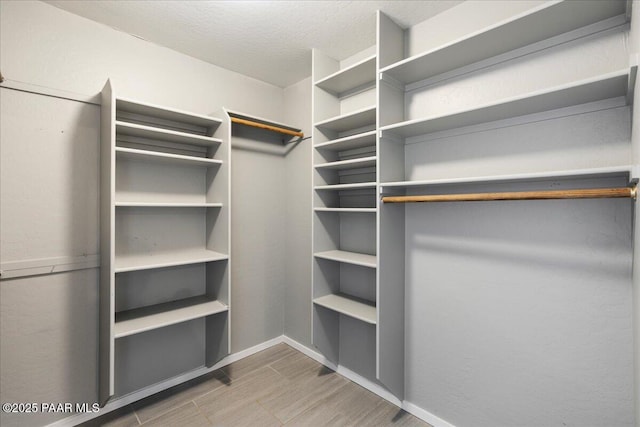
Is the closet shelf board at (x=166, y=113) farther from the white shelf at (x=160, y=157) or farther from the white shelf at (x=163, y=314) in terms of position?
the white shelf at (x=163, y=314)

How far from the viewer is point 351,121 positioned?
226 cm

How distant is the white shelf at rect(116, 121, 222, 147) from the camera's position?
1.92m

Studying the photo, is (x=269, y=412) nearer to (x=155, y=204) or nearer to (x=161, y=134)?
(x=155, y=204)

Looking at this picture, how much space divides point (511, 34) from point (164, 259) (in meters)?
2.58

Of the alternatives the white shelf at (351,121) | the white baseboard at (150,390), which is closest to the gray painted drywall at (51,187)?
the white baseboard at (150,390)

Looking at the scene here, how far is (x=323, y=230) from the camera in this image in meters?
2.44

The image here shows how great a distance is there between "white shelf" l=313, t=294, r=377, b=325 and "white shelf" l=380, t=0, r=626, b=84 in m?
1.67

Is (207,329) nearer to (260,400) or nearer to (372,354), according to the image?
(260,400)

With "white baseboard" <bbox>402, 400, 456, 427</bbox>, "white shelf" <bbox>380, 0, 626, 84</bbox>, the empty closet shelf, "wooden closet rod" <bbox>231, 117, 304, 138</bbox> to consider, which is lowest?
"white baseboard" <bbox>402, 400, 456, 427</bbox>

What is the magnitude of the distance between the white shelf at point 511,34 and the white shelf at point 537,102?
37cm

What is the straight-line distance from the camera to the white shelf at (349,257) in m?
2.03

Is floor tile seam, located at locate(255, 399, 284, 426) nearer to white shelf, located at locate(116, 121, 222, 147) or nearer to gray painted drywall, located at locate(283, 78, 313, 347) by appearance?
gray painted drywall, located at locate(283, 78, 313, 347)

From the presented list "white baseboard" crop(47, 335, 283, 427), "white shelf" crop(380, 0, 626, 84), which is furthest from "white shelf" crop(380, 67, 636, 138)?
"white baseboard" crop(47, 335, 283, 427)

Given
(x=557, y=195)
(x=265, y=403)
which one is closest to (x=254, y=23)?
(x=557, y=195)
